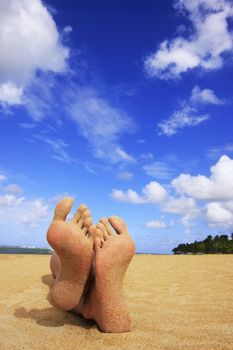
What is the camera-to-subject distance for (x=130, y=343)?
9.16 feet

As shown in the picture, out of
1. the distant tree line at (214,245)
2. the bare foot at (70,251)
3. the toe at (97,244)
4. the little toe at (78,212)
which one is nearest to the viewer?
the bare foot at (70,251)

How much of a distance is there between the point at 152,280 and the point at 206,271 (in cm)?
144

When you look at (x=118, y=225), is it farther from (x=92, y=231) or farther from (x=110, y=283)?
(x=110, y=283)

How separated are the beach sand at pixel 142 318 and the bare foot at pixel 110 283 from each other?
109 mm

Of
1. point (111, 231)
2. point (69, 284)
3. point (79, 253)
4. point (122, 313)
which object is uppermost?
point (111, 231)

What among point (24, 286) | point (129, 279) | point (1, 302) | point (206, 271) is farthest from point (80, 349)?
point (206, 271)

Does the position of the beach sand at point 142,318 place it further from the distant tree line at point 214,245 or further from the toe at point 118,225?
the distant tree line at point 214,245

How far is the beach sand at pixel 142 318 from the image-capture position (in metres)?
2.83

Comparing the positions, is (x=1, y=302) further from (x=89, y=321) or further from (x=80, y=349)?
(x=80, y=349)

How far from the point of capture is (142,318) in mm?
3551

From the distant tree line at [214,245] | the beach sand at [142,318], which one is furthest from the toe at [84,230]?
the distant tree line at [214,245]

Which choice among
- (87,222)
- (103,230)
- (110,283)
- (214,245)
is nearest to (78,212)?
(87,222)

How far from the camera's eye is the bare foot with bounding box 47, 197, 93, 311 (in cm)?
294

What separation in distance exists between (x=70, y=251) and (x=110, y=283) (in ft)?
1.32
